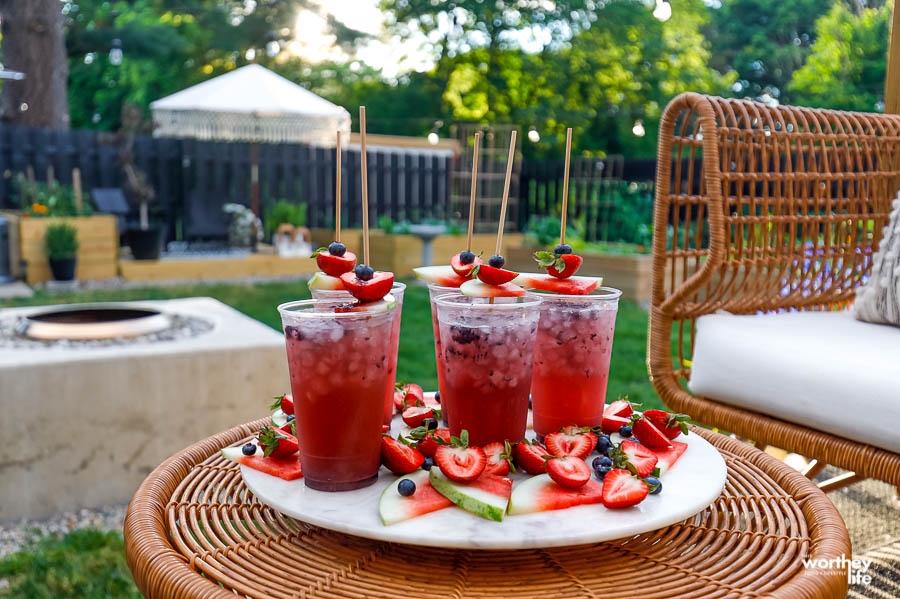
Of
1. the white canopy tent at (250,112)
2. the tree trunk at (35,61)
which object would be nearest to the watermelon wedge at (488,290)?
the white canopy tent at (250,112)

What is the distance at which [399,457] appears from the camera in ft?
3.40

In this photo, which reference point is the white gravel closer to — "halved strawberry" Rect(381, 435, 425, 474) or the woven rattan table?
the woven rattan table

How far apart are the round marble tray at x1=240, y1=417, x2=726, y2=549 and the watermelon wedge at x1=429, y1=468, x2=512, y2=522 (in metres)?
0.01

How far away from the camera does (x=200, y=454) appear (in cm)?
128

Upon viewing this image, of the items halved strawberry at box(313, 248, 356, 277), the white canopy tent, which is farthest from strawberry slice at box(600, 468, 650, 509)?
the white canopy tent

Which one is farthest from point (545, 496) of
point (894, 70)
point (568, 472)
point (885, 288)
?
point (894, 70)

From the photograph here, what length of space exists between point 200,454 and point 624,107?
63.3ft

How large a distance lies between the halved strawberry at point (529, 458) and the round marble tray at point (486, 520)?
0.02m

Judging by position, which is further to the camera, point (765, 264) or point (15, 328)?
point (15, 328)

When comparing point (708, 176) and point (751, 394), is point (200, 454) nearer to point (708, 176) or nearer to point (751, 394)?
point (751, 394)

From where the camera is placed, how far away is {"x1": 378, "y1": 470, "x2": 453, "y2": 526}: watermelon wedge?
911mm

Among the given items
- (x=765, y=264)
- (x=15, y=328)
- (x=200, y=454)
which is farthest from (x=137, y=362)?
(x=765, y=264)

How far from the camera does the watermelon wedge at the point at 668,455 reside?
107 cm

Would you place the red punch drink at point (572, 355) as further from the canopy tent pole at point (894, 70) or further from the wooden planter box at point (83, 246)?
the wooden planter box at point (83, 246)
